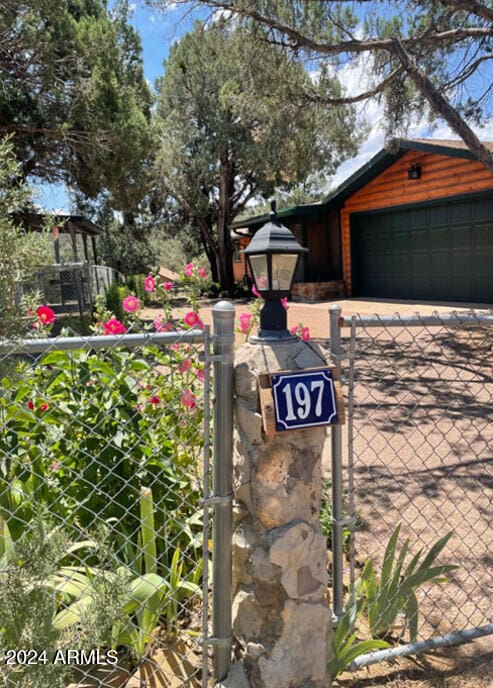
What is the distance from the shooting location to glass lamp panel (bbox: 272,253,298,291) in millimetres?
1805

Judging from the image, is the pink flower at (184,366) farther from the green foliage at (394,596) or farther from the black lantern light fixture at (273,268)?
the green foliage at (394,596)

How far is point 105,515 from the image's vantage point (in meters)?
2.38

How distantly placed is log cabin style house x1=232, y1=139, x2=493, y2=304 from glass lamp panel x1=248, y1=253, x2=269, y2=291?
8.65m

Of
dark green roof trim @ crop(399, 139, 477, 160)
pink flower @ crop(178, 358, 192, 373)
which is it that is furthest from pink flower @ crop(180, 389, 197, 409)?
dark green roof trim @ crop(399, 139, 477, 160)

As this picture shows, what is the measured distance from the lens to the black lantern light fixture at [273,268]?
5.84 feet

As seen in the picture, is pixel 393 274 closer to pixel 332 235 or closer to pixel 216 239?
pixel 332 235

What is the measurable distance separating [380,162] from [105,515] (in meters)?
14.4

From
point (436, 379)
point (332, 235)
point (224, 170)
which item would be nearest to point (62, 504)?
point (436, 379)

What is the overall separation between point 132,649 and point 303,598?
75 cm

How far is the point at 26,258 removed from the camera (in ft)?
5.13

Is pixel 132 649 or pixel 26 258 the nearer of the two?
pixel 26 258

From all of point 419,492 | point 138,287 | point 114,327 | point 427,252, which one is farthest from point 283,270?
point 138,287

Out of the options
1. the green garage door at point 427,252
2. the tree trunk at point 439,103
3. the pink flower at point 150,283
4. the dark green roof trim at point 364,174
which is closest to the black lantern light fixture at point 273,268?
the pink flower at point 150,283

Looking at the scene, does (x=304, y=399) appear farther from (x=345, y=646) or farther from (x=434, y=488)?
(x=434, y=488)
